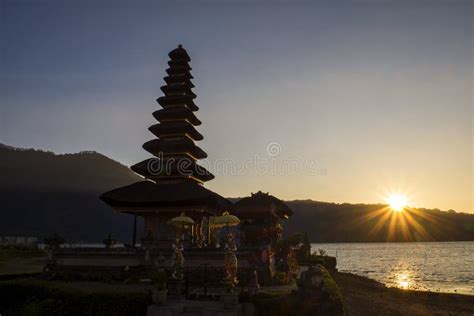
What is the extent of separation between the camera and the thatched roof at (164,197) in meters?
30.1

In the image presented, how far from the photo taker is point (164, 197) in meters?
30.2

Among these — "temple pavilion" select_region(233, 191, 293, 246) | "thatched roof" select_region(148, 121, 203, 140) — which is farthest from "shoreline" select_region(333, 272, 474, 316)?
"thatched roof" select_region(148, 121, 203, 140)

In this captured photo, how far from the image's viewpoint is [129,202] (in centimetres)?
3089

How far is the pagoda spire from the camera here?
34281 millimetres

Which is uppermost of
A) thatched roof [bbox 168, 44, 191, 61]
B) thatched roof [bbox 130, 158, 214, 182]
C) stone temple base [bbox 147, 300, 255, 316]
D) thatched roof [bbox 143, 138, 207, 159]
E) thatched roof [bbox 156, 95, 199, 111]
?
thatched roof [bbox 168, 44, 191, 61]

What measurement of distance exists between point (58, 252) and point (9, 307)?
6.93 meters

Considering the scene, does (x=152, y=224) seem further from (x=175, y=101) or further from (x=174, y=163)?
(x=175, y=101)

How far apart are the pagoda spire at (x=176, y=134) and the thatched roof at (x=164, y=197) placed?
2001mm

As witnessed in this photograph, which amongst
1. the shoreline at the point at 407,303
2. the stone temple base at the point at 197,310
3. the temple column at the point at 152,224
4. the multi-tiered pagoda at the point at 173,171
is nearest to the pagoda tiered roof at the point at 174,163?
the multi-tiered pagoda at the point at 173,171

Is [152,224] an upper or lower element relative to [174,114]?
lower

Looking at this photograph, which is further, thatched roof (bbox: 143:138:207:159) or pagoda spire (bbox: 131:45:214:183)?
thatched roof (bbox: 143:138:207:159)

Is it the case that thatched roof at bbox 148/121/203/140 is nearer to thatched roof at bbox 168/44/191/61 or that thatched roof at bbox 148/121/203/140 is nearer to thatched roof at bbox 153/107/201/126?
thatched roof at bbox 153/107/201/126

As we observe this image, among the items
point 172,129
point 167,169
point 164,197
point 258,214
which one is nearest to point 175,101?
point 172,129

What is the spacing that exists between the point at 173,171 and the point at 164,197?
401 centimetres
